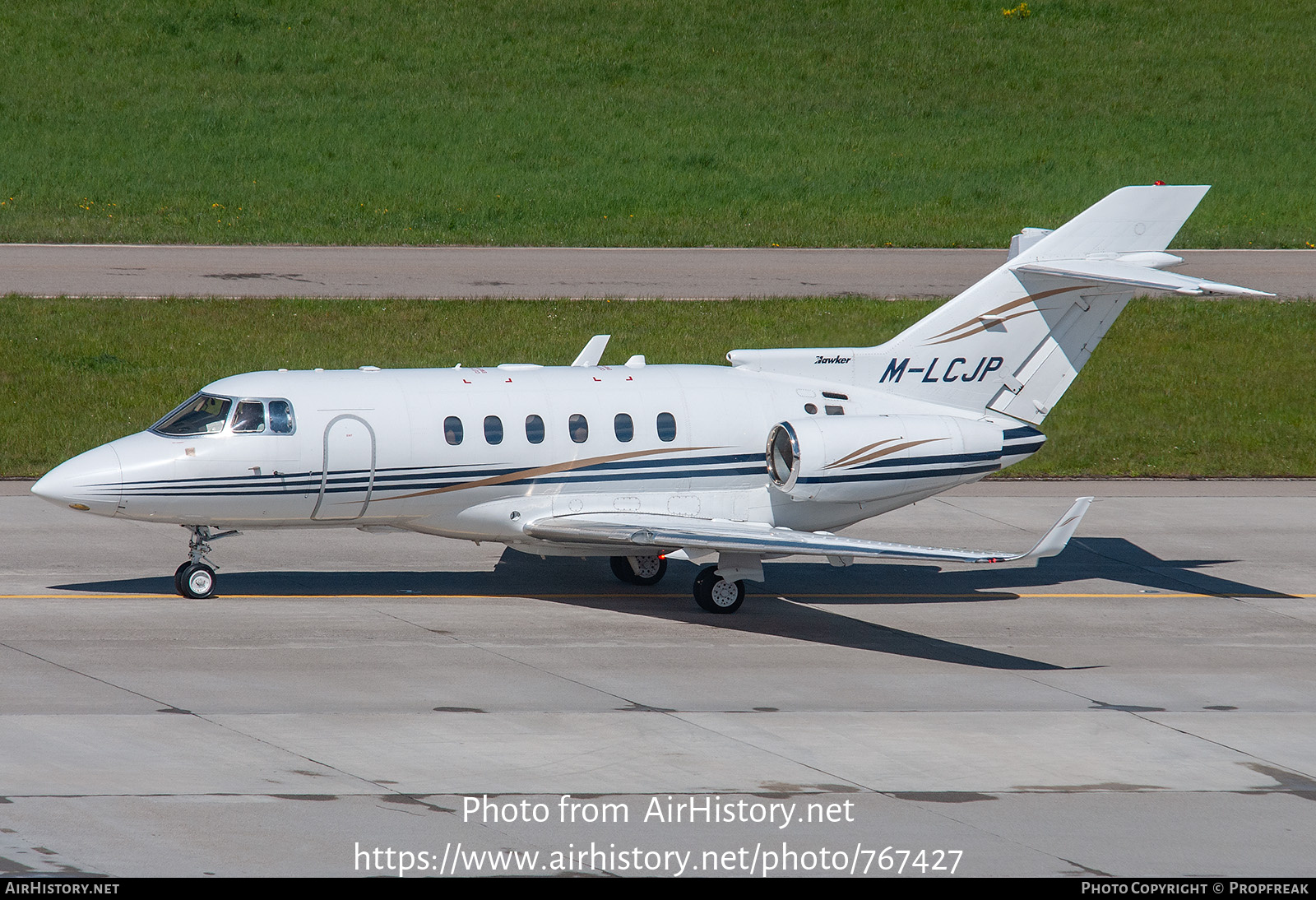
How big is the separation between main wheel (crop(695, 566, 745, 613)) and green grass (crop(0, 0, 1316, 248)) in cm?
2266

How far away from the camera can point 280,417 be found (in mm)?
17719

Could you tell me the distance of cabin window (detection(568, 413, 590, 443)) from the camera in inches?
728

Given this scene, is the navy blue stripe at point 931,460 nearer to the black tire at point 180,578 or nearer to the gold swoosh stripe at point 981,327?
the gold swoosh stripe at point 981,327

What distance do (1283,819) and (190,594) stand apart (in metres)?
11.9

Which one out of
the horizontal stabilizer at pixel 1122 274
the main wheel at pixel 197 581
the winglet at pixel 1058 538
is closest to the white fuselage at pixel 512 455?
the main wheel at pixel 197 581

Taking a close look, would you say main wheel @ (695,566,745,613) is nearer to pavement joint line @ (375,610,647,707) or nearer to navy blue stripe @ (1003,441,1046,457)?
pavement joint line @ (375,610,647,707)

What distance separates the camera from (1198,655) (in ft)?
56.1

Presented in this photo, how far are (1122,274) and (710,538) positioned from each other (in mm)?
6248

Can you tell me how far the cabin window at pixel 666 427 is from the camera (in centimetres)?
1877

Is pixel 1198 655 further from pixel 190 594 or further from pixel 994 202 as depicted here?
pixel 994 202

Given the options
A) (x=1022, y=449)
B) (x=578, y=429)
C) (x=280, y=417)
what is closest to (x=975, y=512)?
(x=1022, y=449)

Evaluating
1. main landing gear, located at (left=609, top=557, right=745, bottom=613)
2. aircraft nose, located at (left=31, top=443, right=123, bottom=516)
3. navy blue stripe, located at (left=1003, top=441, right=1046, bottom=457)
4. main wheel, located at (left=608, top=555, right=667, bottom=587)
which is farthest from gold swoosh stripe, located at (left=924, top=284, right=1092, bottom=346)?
aircraft nose, located at (left=31, top=443, right=123, bottom=516)

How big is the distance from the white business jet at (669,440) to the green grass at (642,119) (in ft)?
68.1

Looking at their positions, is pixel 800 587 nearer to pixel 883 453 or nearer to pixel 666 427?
pixel 883 453
